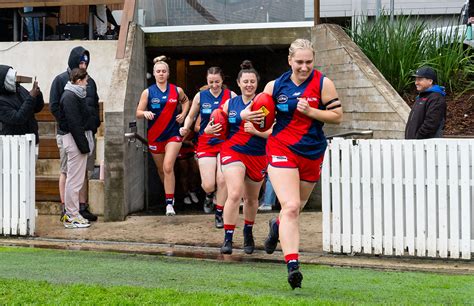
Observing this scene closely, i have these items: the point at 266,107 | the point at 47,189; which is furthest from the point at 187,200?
the point at 266,107

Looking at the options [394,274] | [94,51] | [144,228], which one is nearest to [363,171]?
[394,274]

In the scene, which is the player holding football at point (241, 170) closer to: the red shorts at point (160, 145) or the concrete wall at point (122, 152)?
the red shorts at point (160, 145)

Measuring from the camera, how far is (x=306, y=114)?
7500 millimetres

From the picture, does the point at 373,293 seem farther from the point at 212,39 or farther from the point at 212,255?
the point at 212,39

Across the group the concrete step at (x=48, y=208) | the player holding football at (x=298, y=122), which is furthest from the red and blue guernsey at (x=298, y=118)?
the concrete step at (x=48, y=208)

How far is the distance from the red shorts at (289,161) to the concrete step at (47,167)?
6.58 metres

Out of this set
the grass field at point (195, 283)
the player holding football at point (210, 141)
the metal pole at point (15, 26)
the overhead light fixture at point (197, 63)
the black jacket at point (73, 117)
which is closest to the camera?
the grass field at point (195, 283)

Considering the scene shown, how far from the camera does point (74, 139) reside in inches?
448

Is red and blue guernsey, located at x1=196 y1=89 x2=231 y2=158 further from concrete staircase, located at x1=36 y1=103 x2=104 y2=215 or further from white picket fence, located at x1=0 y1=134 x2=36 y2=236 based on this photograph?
white picket fence, located at x1=0 y1=134 x2=36 y2=236

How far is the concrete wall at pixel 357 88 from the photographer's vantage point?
12.6 meters

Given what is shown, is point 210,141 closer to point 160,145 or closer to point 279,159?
point 160,145

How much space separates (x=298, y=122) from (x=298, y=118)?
4 centimetres

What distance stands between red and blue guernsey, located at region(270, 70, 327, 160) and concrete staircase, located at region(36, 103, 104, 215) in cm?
519

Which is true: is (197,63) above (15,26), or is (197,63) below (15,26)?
below
